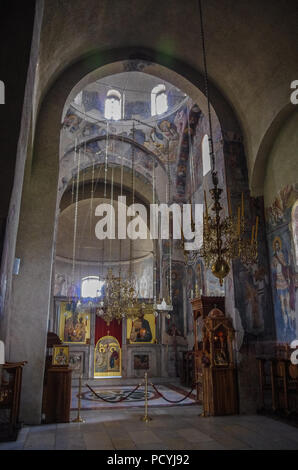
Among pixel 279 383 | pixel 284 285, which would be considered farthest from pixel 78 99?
pixel 279 383

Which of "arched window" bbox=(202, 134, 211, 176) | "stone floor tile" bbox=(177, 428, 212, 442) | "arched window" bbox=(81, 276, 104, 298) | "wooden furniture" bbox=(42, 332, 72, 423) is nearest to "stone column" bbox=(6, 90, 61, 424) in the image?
"wooden furniture" bbox=(42, 332, 72, 423)

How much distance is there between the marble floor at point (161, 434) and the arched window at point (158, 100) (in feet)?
40.0

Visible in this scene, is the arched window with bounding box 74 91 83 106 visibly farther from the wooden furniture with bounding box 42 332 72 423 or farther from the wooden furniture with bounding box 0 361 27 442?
the wooden furniture with bounding box 0 361 27 442

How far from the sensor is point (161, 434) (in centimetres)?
606

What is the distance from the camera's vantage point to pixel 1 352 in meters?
3.44

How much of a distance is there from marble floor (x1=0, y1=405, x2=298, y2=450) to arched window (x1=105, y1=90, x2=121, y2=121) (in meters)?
12.2

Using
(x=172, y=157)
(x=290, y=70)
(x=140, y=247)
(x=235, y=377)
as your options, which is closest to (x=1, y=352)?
(x=235, y=377)

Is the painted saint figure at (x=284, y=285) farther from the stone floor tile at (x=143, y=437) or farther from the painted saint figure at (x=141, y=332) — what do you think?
the painted saint figure at (x=141, y=332)

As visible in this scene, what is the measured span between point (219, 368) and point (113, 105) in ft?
40.0

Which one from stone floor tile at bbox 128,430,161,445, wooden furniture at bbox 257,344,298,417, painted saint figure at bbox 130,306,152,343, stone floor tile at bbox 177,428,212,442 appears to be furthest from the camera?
painted saint figure at bbox 130,306,152,343

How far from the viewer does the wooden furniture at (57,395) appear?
281 inches

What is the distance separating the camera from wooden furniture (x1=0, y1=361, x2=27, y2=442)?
5934 millimetres

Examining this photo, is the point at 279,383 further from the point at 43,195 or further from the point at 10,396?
the point at 43,195
